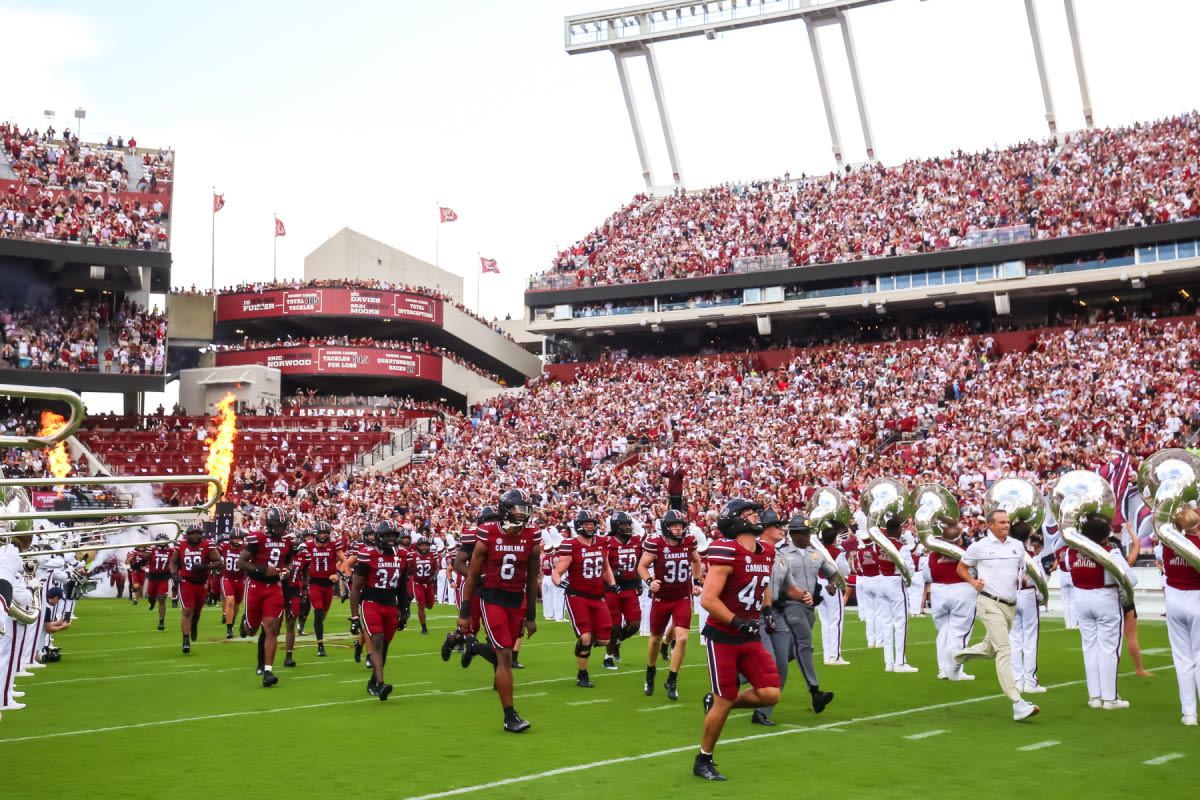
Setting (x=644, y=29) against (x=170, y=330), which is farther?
(x=170, y=330)

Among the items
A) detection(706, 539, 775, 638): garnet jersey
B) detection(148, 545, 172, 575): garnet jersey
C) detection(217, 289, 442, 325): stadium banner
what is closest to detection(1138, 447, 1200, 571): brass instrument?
detection(706, 539, 775, 638): garnet jersey

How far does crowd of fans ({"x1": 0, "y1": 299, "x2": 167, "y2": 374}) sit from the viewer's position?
4228 cm

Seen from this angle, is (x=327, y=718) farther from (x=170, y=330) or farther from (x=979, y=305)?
(x=170, y=330)

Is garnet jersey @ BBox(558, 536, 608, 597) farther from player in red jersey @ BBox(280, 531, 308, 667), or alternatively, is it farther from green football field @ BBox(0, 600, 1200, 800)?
player in red jersey @ BBox(280, 531, 308, 667)

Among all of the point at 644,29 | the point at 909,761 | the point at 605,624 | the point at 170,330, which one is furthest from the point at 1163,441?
the point at 170,330

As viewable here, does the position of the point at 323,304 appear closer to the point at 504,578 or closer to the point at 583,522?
→ the point at 583,522

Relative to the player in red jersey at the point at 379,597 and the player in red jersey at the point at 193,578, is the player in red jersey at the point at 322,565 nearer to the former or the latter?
the player in red jersey at the point at 193,578

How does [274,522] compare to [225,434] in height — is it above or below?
below

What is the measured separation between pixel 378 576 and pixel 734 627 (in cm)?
520

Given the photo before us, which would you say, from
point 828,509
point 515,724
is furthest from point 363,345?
point 515,724

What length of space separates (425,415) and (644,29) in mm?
18728

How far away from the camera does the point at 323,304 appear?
172 feet

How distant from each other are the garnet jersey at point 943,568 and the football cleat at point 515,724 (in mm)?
4858

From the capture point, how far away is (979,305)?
140 feet
